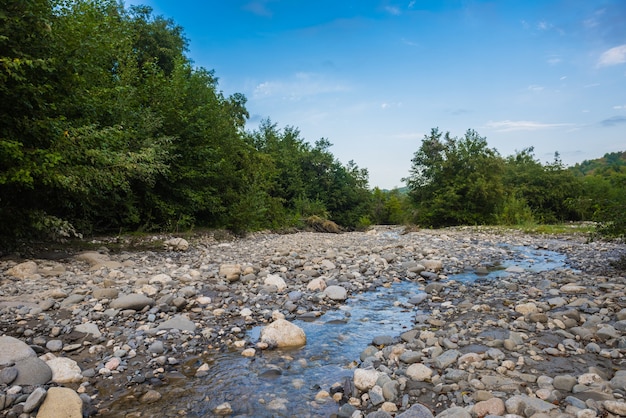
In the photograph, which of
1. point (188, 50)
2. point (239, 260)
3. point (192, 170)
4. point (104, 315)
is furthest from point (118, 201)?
point (188, 50)

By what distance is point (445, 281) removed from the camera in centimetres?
766

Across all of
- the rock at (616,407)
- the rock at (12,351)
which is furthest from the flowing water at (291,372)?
the rock at (616,407)

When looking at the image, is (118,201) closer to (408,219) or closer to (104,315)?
(104,315)

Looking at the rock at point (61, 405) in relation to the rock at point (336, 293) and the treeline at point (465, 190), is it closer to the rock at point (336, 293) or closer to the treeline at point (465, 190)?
the rock at point (336, 293)

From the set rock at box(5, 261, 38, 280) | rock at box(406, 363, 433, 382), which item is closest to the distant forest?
rock at box(5, 261, 38, 280)

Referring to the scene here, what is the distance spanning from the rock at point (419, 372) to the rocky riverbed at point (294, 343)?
0.06 feet

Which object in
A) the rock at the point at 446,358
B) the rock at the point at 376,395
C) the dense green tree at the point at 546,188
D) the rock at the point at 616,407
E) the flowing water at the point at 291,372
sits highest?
the dense green tree at the point at 546,188

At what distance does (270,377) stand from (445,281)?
Result: 5225 millimetres

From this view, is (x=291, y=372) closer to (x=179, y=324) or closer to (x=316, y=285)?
(x=179, y=324)

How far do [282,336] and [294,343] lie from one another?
178mm

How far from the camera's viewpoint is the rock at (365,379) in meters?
3.28

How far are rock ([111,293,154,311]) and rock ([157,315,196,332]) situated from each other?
28.8 inches

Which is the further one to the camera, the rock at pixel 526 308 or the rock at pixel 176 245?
the rock at pixel 176 245

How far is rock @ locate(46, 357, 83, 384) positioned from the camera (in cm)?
335
